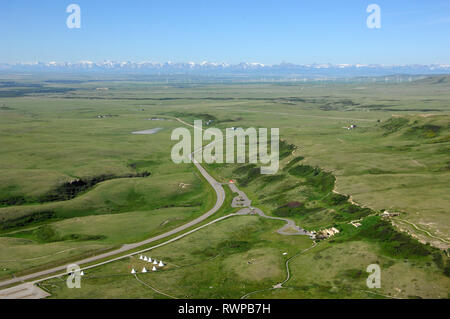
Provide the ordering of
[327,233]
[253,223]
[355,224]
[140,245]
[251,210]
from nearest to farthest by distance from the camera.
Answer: [355,224] → [327,233] → [140,245] → [253,223] → [251,210]

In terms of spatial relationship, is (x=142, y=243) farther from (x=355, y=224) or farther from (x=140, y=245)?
(x=355, y=224)

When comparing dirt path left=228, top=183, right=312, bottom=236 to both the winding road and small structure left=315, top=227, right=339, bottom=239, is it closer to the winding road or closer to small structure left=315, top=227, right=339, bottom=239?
the winding road

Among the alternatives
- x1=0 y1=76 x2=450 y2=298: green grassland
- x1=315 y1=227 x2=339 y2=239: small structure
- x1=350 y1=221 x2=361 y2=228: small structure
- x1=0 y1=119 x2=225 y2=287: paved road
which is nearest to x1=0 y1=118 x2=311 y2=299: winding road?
x1=0 y1=119 x2=225 y2=287: paved road

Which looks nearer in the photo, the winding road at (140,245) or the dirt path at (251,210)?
the winding road at (140,245)

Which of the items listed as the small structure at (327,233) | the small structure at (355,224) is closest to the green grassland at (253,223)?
the small structure at (355,224)

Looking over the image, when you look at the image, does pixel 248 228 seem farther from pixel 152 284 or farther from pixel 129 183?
pixel 129 183

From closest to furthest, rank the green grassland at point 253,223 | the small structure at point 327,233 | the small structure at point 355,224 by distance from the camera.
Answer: the green grassland at point 253,223 → the small structure at point 355,224 → the small structure at point 327,233

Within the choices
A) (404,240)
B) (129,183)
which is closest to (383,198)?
(404,240)

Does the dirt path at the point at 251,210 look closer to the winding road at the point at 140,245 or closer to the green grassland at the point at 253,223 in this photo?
the winding road at the point at 140,245

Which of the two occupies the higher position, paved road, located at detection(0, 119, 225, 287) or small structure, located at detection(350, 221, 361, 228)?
small structure, located at detection(350, 221, 361, 228)

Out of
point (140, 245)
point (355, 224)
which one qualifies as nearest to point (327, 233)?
point (355, 224)

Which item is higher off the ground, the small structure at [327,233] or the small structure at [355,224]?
the small structure at [355,224]
